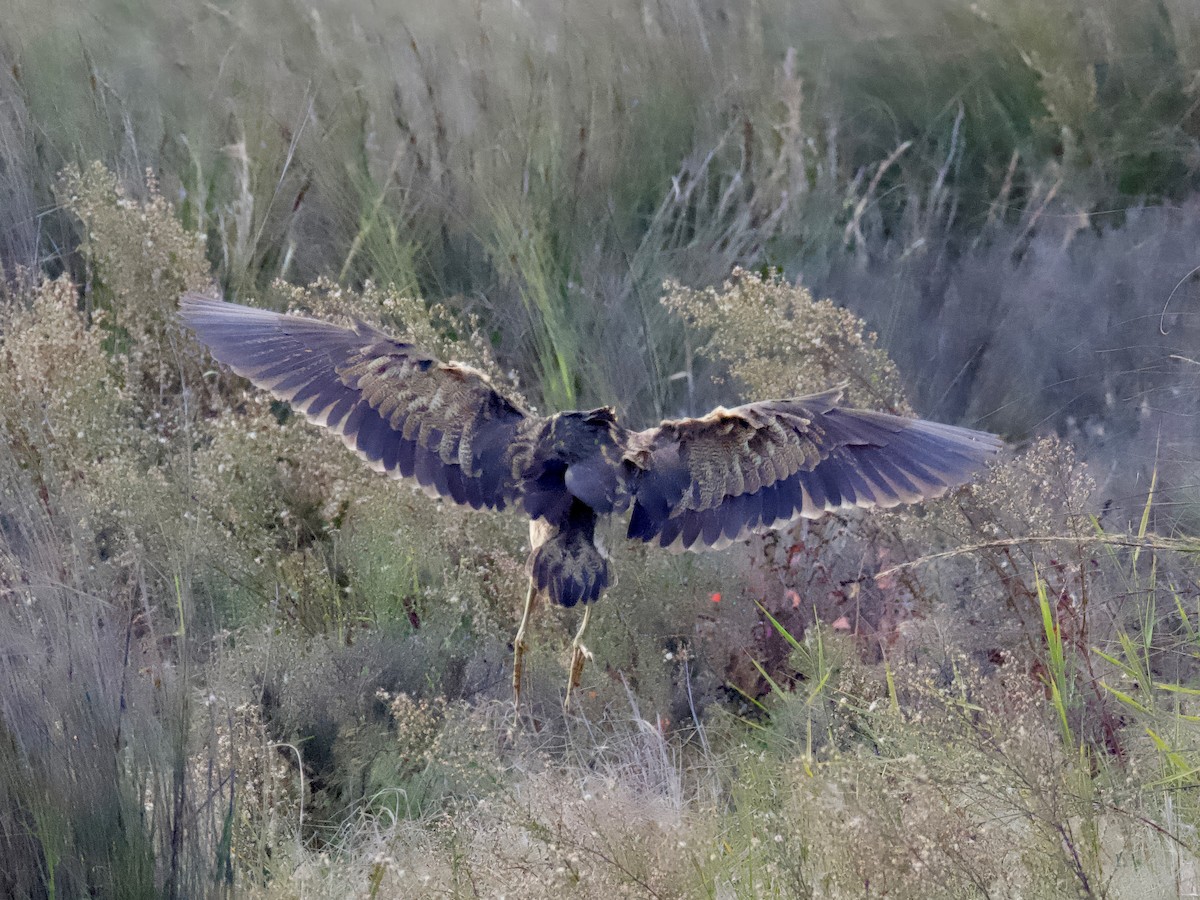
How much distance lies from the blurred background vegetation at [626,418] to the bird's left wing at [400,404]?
0.43m

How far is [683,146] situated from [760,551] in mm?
2394

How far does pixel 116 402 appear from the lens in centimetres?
500

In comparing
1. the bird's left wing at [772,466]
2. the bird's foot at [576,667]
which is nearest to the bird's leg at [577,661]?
the bird's foot at [576,667]

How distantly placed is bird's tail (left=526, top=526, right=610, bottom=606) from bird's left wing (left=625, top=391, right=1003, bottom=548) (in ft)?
0.45

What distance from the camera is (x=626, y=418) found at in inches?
218

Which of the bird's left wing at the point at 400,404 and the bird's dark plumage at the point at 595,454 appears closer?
the bird's dark plumage at the point at 595,454

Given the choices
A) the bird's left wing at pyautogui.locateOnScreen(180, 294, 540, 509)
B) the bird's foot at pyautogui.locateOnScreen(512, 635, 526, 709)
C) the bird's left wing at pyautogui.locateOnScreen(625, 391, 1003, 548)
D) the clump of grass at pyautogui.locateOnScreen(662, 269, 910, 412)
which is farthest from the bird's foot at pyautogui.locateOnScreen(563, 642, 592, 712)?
the clump of grass at pyautogui.locateOnScreen(662, 269, 910, 412)

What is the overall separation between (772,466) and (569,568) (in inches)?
25.8

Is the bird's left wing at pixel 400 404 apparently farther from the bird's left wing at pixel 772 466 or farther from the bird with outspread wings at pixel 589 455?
the bird's left wing at pixel 772 466

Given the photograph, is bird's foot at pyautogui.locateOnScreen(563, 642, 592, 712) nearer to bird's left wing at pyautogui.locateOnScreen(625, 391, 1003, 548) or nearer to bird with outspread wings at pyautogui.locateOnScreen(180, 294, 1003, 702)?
bird with outspread wings at pyautogui.locateOnScreen(180, 294, 1003, 702)

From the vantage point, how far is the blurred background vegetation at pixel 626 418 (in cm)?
283

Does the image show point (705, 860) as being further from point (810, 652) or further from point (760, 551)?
point (760, 551)

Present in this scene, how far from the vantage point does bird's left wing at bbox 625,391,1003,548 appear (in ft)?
13.6

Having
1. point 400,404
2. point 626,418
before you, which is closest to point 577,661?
point 400,404
